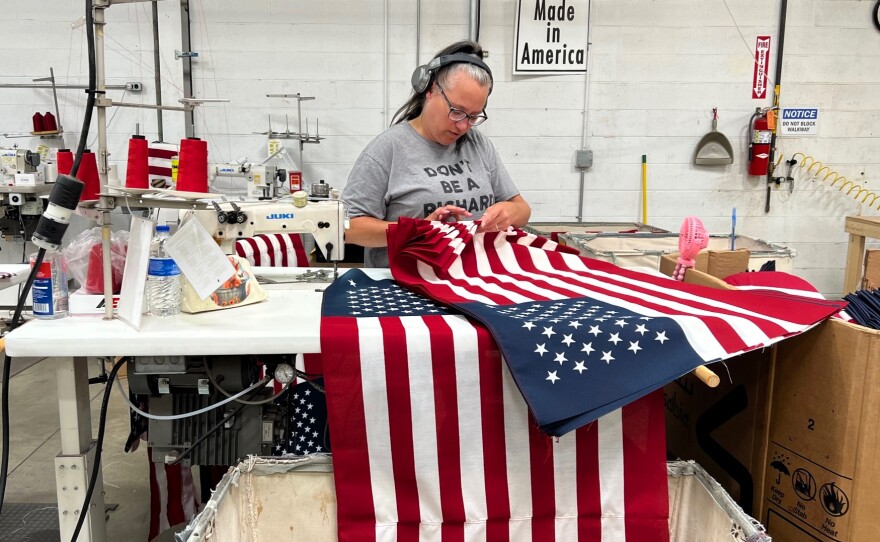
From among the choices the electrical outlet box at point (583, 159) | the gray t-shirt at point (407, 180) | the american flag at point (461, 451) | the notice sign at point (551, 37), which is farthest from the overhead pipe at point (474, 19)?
the american flag at point (461, 451)

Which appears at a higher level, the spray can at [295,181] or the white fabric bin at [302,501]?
the spray can at [295,181]

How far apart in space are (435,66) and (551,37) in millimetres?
2657

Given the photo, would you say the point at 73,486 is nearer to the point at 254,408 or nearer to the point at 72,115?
the point at 254,408

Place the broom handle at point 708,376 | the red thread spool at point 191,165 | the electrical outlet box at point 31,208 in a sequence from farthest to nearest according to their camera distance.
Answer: the electrical outlet box at point 31,208, the red thread spool at point 191,165, the broom handle at point 708,376

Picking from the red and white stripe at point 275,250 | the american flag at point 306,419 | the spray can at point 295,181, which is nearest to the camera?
the american flag at point 306,419

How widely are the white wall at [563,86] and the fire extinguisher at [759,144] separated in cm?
9

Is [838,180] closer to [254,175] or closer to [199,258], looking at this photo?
[254,175]

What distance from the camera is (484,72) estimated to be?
1.93m

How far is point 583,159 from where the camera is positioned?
4414 millimetres

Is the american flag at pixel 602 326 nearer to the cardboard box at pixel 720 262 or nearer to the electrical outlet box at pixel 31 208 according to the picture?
the cardboard box at pixel 720 262

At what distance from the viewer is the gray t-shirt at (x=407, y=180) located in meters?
1.97

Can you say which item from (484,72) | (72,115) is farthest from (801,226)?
(72,115)

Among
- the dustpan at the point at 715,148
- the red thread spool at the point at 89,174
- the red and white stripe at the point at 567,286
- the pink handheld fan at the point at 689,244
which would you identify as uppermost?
the dustpan at the point at 715,148

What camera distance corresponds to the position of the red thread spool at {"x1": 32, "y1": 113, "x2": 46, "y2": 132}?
4.05 meters
